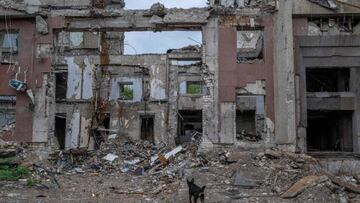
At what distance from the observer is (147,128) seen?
101ft

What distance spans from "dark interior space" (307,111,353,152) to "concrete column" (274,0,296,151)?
3637mm

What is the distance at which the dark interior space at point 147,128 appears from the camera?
1190 inches

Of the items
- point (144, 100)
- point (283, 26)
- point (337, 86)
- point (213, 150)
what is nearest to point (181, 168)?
point (213, 150)

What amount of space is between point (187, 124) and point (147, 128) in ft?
18.0

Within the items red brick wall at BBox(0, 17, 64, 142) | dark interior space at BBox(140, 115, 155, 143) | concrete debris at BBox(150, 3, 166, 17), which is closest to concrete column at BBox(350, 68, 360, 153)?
concrete debris at BBox(150, 3, 166, 17)

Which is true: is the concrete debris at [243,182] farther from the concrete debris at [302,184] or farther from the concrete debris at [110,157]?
the concrete debris at [110,157]

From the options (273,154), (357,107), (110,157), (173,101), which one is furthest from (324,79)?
(110,157)

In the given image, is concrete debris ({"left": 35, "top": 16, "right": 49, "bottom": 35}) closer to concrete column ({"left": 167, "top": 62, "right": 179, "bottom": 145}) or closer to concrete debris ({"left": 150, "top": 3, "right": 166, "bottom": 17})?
concrete debris ({"left": 150, "top": 3, "right": 166, "bottom": 17})

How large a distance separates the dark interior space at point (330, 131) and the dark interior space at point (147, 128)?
9.41m

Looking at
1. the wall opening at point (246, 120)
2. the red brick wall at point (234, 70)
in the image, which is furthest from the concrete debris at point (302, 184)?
the wall opening at point (246, 120)

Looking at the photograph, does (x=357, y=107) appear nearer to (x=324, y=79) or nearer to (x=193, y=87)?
(x=324, y=79)

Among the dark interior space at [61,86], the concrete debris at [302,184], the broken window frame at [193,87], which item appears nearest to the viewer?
the concrete debris at [302,184]

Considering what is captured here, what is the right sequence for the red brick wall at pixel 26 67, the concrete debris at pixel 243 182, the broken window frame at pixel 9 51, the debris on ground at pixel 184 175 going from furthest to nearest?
the broken window frame at pixel 9 51 → the red brick wall at pixel 26 67 → the concrete debris at pixel 243 182 → the debris on ground at pixel 184 175

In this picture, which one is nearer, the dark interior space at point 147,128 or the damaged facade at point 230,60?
the damaged facade at point 230,60
